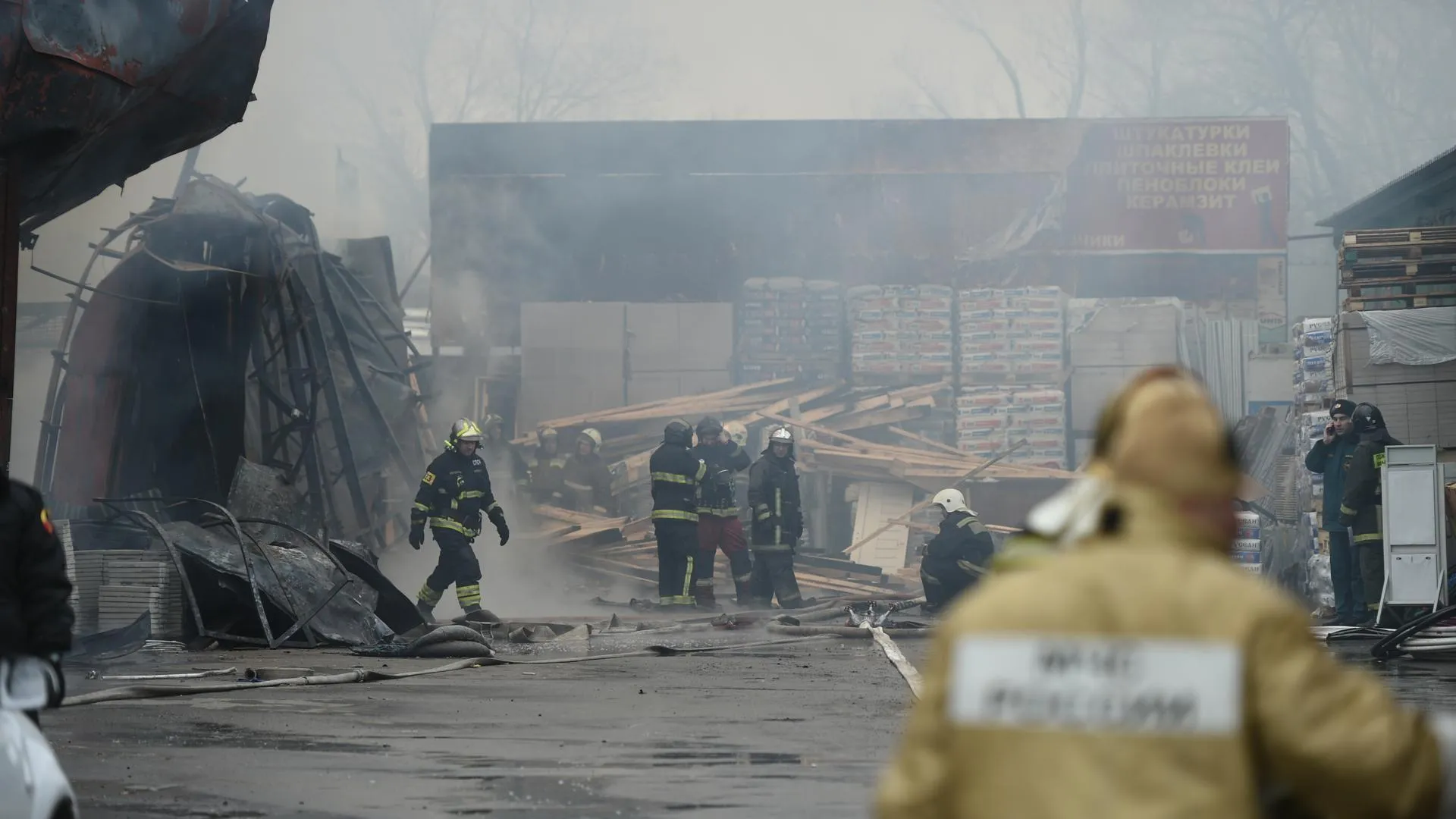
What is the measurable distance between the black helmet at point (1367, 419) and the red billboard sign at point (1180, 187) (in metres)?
13.4

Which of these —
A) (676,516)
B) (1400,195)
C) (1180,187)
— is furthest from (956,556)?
(1180,187)

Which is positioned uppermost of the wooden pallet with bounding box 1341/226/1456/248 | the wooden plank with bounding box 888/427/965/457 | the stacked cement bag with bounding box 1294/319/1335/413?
the wooden pallet with bounding box 1341/226/1456/248

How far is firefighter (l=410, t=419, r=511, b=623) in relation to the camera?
13633 mm

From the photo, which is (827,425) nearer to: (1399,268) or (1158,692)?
(1399,268)

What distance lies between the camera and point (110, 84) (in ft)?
30.0

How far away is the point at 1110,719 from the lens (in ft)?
6.16

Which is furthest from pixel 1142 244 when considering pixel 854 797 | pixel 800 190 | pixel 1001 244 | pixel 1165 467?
pixel 1165 467

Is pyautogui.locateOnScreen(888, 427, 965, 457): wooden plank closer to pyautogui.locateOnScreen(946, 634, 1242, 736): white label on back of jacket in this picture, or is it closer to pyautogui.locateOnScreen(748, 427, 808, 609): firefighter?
pyautogui.locateOnScreen(748, 427, 808, 609): firefighter

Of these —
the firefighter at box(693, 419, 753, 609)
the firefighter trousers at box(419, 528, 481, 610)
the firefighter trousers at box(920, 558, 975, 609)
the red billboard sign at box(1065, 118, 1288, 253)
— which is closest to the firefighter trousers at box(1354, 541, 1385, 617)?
the firefighter trousers at box(920, 558, 975, 609)

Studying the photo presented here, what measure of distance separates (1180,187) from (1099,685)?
25.9 meters

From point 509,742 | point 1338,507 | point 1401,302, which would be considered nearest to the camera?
point 509,742

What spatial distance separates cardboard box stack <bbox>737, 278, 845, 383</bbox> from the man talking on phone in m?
11.0

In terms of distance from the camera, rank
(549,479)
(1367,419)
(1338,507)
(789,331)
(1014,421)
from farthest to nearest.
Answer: (789,331) < (1014,421) < (549,479) < (1338,507) < (1367,419)

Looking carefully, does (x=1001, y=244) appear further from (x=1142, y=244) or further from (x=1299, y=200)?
(x=1299, y=200)
